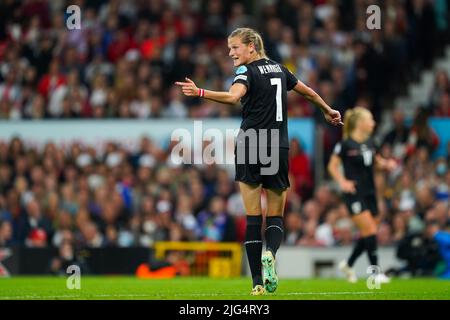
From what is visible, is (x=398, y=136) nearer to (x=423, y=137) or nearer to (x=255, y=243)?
(x=423, y=137)

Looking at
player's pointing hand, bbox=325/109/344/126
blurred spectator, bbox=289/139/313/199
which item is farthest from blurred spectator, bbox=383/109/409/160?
player's pointing hand, bbox=325/109/344/126

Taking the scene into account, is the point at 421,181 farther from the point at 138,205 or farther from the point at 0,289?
the point at 0,289

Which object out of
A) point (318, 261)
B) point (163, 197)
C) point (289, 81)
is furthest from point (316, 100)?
point (163, 197)

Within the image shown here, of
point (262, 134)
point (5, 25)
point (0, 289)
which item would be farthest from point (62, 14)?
point (262, 134)

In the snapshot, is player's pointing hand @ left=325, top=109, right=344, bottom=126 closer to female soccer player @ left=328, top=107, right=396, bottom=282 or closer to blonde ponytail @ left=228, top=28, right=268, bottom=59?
blonde ponytail @ left=228, top=28, right=268, bottom=59

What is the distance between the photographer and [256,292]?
1105 centimetres

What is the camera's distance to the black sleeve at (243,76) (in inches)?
430

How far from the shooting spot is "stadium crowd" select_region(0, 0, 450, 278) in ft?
67.8

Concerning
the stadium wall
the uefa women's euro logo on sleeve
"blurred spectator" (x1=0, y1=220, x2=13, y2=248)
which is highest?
the uefa women's euro logo on sleeve

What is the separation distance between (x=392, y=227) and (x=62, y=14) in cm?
945

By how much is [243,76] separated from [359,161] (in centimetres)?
563

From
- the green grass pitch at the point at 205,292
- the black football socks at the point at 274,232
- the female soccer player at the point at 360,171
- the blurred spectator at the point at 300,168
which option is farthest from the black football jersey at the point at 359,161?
the black football socks at the point at 274,232

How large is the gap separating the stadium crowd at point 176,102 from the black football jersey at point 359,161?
10.6 feet

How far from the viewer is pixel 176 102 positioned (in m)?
23.1
